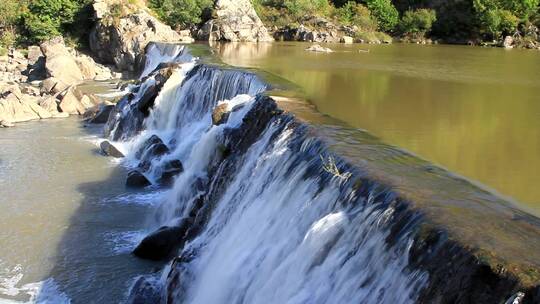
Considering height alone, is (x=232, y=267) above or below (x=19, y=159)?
above

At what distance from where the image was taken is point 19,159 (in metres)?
19.9

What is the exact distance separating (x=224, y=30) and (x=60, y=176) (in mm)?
36766

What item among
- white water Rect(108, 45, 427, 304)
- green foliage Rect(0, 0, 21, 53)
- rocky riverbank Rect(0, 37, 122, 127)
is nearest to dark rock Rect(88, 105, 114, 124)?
rocky riverbank Rect(0, 37, 122, 127)

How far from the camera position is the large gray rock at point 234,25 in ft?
173

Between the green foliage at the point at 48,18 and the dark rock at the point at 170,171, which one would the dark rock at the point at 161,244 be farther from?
the green foliage at the point at 48,18

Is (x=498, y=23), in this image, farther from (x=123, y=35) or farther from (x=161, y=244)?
(x=161, y=244)

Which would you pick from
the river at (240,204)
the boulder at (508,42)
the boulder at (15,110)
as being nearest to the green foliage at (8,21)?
the boulder at (15,110)

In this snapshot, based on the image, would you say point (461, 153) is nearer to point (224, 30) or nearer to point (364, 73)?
point (364, 73)

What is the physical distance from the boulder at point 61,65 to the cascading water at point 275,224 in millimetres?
20859

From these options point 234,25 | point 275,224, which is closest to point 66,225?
point 275,224

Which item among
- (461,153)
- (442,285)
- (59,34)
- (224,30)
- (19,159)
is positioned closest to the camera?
(442,285)

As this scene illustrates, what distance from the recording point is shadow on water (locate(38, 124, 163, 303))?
1136 centimetres

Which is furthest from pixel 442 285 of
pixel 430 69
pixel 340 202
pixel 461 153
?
pixel 430 69

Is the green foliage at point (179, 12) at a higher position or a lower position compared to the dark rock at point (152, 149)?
higher
